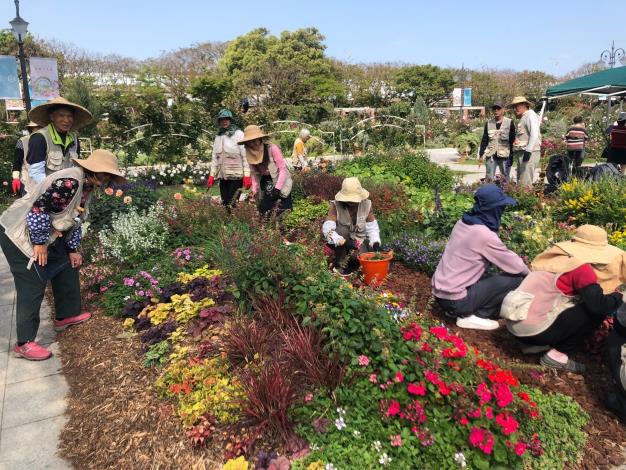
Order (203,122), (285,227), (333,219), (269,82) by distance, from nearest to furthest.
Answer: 1. (333,219)
2. (285,227)
3. (203,122)
4. (269,82)

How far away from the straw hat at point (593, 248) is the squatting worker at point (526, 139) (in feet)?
17.1

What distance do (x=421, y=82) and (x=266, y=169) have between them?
31049 millimetres

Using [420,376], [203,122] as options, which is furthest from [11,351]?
[203,122]

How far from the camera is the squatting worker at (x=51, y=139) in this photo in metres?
3.90

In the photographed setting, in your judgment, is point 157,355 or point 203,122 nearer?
point 157,355

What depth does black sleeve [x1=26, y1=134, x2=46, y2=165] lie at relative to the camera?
3895mm

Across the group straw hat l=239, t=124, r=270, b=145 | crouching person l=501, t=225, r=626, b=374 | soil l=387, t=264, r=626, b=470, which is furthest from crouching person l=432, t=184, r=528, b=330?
straw hat l=239, t=124, r=270, b=145

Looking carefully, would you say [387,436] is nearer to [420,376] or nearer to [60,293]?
[420,376]

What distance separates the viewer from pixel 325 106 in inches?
1022

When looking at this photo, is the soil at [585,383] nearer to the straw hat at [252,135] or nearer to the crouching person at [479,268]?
the crouching person at [479,268]

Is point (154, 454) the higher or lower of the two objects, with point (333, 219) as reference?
lower

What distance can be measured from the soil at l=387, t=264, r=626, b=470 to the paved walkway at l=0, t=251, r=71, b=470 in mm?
2501

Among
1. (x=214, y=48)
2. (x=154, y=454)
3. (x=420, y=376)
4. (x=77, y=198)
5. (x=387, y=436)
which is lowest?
(x=154, y=454)

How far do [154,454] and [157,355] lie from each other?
90cm
